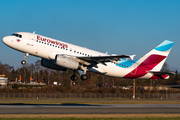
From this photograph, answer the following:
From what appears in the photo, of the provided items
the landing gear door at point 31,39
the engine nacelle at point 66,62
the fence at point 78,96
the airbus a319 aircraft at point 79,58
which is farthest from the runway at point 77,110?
the fence at point 78,96

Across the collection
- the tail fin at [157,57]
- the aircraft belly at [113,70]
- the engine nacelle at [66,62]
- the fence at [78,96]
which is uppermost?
the tail fin at [157,57]

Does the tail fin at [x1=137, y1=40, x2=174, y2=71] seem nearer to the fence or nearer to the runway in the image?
the runway

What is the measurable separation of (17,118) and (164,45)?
29.4m

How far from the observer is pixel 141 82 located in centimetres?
10362

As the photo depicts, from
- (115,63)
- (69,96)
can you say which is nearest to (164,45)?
(115,63)

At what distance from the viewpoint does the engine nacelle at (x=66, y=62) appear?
34.0 m

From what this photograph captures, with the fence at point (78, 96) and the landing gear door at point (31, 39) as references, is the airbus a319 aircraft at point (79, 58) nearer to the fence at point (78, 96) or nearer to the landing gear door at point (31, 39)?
the landing gear door at point (31, 39)

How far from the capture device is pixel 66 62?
1357 inches

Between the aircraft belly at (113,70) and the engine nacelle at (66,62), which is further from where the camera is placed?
the aircraft belly at (113,70)

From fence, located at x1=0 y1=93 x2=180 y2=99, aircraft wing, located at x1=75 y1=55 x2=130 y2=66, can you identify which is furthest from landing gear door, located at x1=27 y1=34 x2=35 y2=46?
fence, located at x1=0 y1=93 x2=180 y2=99

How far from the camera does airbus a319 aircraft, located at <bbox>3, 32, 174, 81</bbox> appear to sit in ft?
112

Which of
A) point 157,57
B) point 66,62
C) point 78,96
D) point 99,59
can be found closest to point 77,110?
point 66,62

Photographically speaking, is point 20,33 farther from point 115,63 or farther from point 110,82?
point 110,82

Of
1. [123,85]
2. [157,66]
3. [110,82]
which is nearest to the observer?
[157,66]
